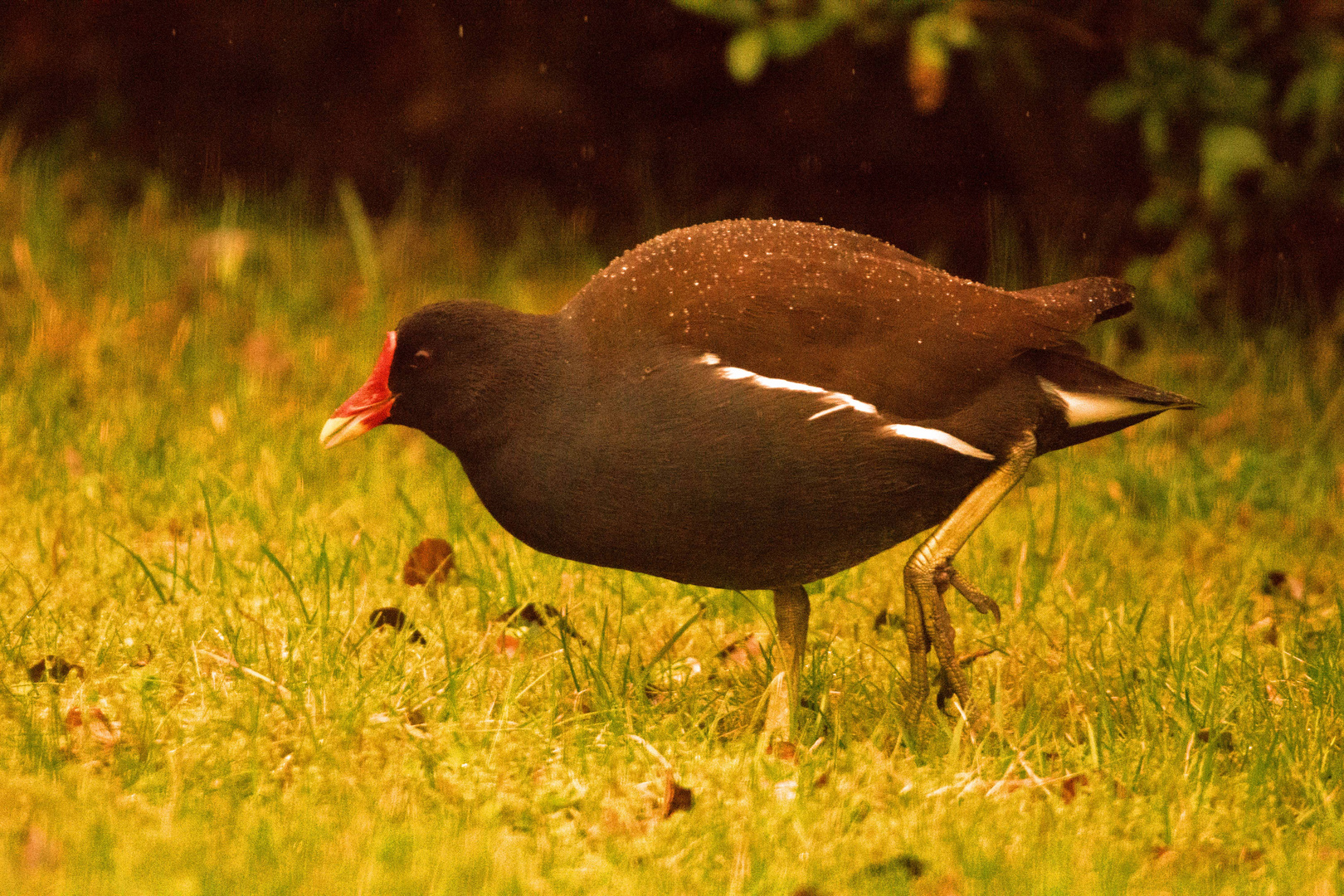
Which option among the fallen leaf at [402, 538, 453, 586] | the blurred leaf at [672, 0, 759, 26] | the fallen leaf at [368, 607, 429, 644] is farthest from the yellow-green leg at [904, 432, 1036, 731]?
the blurred leaf at [672, 0, 759, 26]

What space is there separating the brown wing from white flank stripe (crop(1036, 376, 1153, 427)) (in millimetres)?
102

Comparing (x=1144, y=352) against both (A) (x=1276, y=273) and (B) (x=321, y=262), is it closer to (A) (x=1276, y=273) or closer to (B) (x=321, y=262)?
(A) (x=1276, y=273)

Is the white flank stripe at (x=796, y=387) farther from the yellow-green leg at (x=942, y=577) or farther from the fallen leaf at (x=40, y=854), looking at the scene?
the fallen leaf at (x=40, y=854)

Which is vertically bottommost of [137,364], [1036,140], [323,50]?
[137,364]

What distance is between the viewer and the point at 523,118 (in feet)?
24.3

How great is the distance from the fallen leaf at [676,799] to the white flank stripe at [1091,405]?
1083mm

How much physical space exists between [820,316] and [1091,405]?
A: 24.6 inches

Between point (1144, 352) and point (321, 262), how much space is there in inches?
122

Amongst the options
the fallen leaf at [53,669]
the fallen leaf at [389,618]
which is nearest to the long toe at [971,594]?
the fallen leaf at [389,618]

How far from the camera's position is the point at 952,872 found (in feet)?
8.36

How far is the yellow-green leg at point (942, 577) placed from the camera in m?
3.16

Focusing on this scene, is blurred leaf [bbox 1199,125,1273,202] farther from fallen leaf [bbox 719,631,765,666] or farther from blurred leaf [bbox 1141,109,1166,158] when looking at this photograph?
fallen leaf [bbox 719,631,765,666]

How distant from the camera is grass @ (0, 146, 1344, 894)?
101 inches

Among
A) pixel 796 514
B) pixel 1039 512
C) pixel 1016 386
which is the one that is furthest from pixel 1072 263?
pixel 796 514
